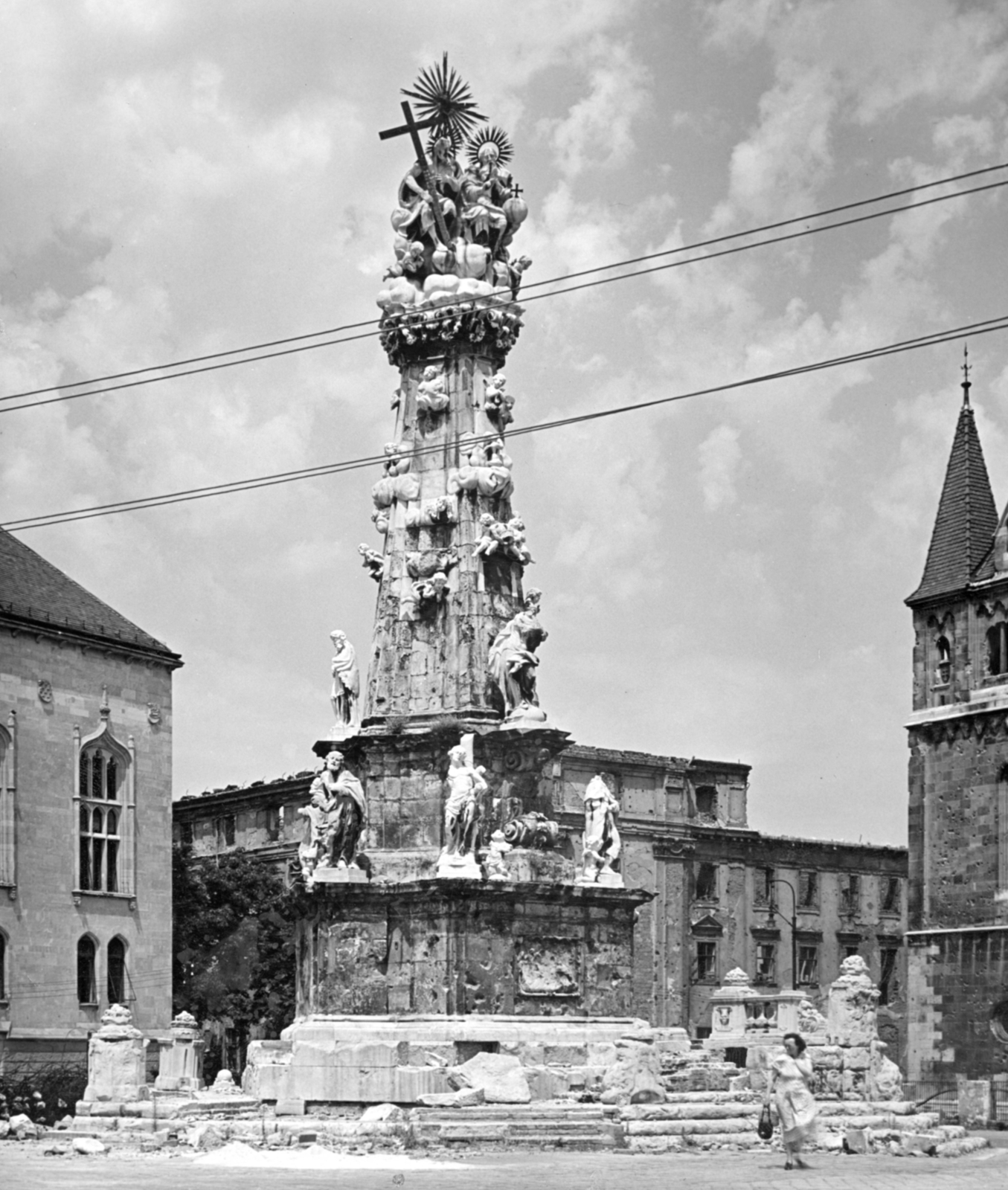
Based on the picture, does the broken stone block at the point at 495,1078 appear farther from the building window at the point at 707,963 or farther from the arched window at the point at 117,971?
the building window at the point at 707,963

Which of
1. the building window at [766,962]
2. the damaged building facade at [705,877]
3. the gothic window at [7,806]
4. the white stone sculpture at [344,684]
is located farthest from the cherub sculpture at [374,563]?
the building window at [766,962]

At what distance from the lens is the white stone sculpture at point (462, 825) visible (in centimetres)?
3209

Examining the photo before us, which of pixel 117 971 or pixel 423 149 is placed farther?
pixel 117 971

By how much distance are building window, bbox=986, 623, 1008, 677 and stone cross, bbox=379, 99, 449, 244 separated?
2425cm

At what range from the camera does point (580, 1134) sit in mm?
27406

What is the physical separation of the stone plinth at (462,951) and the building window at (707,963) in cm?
4424

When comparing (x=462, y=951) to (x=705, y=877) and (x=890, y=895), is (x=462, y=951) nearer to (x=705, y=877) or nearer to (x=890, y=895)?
(x=705, y=877)

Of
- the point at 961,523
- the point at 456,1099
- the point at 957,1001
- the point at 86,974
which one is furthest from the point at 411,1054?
the point at 961,523

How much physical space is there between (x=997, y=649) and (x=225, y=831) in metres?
30.6

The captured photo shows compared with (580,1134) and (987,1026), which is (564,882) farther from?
(987,1026)

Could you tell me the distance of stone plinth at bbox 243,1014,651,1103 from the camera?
30.3m

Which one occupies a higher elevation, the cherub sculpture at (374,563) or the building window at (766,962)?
the cherub sculpture at (374,563)

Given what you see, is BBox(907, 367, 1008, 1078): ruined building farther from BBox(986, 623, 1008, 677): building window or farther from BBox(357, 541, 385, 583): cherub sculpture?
BBox(357, 541, 385, 583): cherub sculpture

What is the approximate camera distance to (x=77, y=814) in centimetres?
5056
